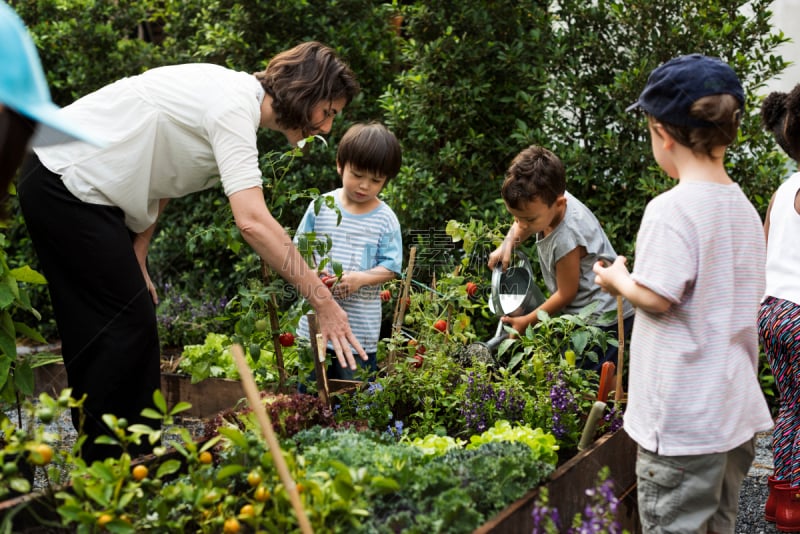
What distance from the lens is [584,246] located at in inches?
114

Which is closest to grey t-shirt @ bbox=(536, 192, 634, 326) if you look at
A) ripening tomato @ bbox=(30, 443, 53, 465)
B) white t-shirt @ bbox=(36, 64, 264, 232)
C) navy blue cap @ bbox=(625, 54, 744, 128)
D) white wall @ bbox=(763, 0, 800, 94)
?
navy blue cap @ bbox=(625, 54, 744, 128)

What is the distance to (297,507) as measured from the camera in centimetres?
127

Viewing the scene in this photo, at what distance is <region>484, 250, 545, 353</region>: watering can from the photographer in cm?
302

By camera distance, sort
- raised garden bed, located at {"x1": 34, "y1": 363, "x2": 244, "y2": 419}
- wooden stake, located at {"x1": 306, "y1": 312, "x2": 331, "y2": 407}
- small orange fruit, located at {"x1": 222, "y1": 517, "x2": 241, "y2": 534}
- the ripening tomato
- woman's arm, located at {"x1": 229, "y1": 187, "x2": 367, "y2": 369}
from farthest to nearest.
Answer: raised garden bed, located at {"x1": 34, "y1": 363, "x2": 244, "y2": 419} → wooden stake, located at {"x1": 306, "y1": 312, "x2": 331, "y2": 407} → woman's arm, located at {"x1": 229, "y1": 187, "x2": 367, "y2": 369} → small orange fruit, located at {"x1": 222, "y1": 517, "x2": 241, "y2": 534} → the ripening tomato

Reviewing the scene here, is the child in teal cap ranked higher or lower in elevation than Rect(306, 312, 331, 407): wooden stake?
higher

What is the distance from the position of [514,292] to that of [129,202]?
1598 mm

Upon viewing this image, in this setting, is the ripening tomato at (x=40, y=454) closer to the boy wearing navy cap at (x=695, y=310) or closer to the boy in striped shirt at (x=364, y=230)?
the boy wearing navy cap at (x=695, y=310)

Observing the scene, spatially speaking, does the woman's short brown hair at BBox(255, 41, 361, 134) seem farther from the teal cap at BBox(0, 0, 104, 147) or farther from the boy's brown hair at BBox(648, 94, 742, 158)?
the teal cap at BBox(0, 0, 104, 147)

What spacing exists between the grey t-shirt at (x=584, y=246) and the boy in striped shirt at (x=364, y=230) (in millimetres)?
671

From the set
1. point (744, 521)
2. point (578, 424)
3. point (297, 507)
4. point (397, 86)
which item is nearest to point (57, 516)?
point (297, 507)

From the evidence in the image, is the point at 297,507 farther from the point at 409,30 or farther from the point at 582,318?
the point at 409,30

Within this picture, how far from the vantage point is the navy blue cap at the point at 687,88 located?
1.75 m

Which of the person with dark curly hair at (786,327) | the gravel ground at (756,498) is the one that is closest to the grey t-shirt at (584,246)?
the person with dark curly hair at (786,327)

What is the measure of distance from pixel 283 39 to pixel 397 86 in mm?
852
